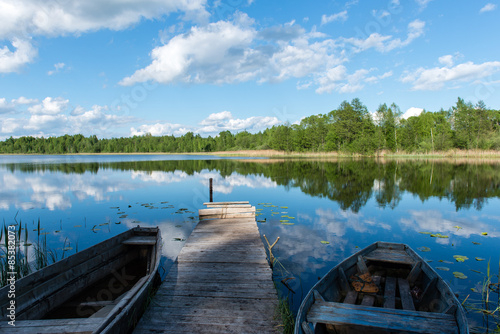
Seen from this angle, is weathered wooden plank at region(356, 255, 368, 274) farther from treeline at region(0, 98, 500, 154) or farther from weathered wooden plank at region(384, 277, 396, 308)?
treeline at region(0, 98, 500, 154)

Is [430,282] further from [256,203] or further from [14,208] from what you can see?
[14,208]

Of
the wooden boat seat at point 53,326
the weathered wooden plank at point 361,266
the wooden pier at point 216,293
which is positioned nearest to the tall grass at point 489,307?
the weathered wooden plank at point 361,266

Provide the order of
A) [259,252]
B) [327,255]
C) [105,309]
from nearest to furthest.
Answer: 1. [105,309]
2. [259,252]
3. [327,255]

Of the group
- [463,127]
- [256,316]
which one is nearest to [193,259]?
[256,316]

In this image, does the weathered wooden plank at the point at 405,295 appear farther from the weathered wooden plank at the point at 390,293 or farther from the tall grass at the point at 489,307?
the tall grass at the point at 489,307

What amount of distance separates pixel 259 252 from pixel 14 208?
44.3ft

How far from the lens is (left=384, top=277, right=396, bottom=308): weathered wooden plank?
4129 millimetres

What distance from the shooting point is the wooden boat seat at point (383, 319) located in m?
3.06

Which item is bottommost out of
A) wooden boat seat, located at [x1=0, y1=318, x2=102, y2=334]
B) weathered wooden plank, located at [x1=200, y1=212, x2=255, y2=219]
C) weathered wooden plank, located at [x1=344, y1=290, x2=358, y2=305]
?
weathered wooden plank, located at [x1=200, y1=212, x2=255, y2=219]

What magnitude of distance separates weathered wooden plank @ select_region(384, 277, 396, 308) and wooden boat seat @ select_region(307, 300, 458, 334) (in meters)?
0.86

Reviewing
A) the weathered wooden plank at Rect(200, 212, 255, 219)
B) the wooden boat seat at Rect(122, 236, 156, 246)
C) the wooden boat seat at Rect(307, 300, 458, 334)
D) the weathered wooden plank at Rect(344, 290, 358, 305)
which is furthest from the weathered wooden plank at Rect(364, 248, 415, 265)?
the weathered wooden plank at Rect(200, 212, 255, 219)

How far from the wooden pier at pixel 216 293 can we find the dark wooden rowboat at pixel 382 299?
2.53 ft

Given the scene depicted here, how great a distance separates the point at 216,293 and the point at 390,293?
9.92 ft

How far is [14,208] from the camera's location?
12.9 meters
